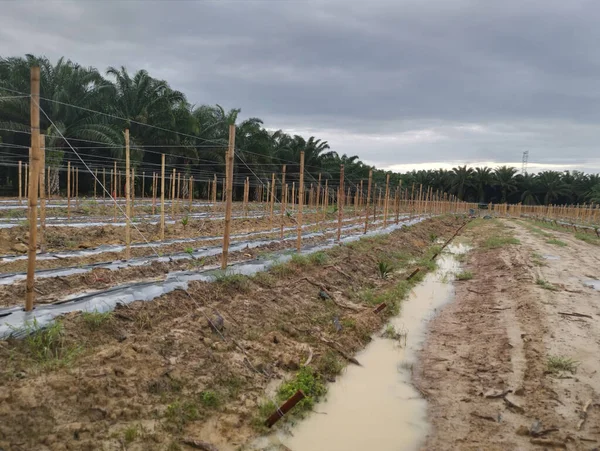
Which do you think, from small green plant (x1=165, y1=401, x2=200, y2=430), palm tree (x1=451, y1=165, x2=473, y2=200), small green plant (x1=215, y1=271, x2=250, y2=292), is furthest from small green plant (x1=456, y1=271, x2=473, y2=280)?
palm tree (x1=451, y1=165, x2=473, y2=200)

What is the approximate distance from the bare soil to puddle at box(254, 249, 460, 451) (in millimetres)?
281

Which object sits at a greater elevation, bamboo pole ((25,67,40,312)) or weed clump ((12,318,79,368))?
bamboo pole ((25,67,40,312))

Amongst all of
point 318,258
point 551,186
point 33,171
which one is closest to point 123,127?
point 318,258

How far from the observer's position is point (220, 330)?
5.54 m

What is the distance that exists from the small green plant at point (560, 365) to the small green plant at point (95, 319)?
5158 millimetres

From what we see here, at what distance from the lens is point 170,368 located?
14.5 ft

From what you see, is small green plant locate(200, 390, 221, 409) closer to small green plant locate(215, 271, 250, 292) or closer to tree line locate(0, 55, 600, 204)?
small green plant locate(215, 271, 250, 292)

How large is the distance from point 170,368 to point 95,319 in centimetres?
109

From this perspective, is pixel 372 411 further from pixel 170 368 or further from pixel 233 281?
pixel 233 281

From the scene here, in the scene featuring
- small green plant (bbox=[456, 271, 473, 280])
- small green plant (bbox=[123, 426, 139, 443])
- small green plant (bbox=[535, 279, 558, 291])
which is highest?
small green plant (bbox=[535, 279, 558, 291])

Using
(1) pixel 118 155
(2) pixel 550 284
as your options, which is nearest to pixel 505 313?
(2) pixel 550 284

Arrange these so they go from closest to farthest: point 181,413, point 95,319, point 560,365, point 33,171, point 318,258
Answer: point 181,413 → point 33,171 → point 95,319 → point 560,365 → point 318,258

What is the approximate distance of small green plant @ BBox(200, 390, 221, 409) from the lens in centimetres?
415

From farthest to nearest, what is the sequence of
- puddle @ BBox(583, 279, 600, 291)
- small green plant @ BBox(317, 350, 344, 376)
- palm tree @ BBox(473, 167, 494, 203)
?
palm tree @ BBox(473, 167, 494, 203), puddle @ BBox(583, 279, 600, 291), small green plant @ BBox(317, 350, 344, 376)
